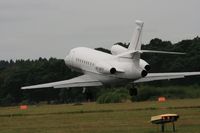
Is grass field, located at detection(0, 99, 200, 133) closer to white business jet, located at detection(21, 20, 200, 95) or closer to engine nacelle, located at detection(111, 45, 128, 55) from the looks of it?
white business jet, located at detection(21, 20, 200, 95)

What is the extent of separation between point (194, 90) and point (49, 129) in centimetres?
4005

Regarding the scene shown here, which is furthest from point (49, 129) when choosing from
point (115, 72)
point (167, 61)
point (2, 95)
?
point (2, 95)

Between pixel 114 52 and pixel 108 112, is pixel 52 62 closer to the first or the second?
pixel 114 52

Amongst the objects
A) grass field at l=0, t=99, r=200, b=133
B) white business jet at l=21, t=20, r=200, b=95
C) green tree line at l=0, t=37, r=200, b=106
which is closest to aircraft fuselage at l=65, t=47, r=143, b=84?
white business jet at l=21, t=20, r=200, b=95

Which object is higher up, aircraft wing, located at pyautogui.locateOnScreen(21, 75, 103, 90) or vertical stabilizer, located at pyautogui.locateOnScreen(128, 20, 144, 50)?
vertical stabilizer, located at pyautogui.locateOnScreen(128, 20, 144, 50)

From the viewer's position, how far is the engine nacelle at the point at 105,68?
231ft

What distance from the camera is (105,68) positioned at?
71.8 m

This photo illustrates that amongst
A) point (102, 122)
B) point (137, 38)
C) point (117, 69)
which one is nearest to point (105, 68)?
point (117, 69)

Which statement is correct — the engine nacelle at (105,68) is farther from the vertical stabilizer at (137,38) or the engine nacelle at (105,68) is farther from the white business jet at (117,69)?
the vertical stabilizer at (137,38)

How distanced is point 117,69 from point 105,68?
1970mm

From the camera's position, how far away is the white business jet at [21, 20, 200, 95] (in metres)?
68.9

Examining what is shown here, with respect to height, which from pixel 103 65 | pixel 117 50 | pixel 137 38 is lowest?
pixel 103 65

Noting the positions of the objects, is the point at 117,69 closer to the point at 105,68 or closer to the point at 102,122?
the point at 105,68

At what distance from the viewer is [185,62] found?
365 feet
